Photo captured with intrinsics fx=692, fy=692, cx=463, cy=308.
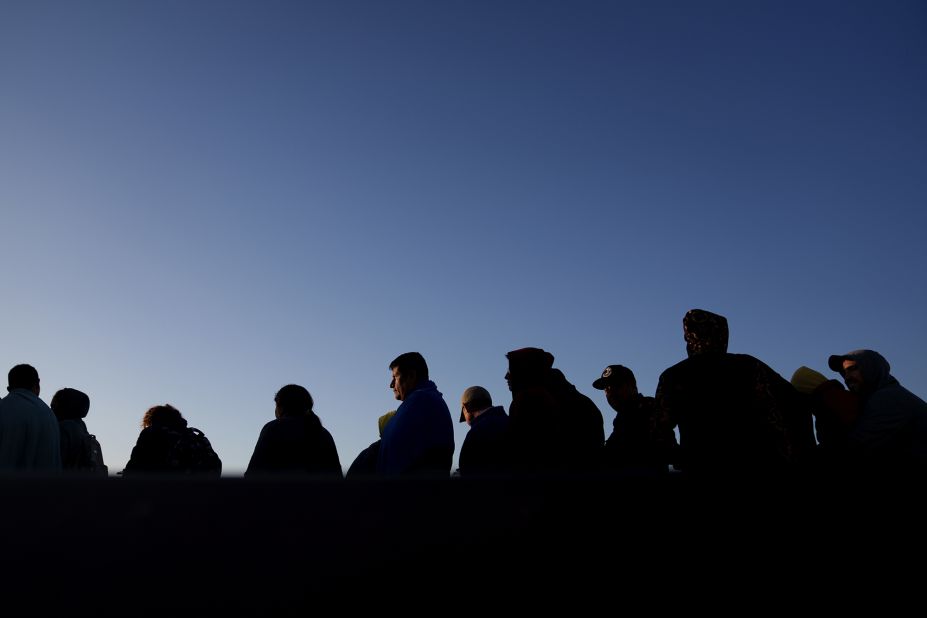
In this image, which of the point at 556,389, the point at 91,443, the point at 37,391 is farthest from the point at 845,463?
the point at 91,443

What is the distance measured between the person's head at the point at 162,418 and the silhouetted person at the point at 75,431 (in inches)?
38.4

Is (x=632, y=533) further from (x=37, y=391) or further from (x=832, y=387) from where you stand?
(x=37, y=391)

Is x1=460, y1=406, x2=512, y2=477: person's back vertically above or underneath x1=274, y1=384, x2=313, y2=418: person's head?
underneath

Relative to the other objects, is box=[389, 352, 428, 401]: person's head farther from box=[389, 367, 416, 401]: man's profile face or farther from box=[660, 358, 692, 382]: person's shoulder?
box=[660, 358, 692, 382]: person's shoulder

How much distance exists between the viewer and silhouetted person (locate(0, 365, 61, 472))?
491 cm

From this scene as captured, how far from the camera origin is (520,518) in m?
1.50

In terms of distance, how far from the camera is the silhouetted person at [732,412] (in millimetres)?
3107

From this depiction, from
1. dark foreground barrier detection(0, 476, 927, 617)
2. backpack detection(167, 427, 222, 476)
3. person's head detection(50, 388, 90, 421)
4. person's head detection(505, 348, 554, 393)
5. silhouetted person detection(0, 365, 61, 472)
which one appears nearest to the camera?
dark foreground barrier detection(0, 476, 927, 617)

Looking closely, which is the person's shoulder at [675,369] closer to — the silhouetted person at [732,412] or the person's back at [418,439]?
the silhouetted person at [732,412]

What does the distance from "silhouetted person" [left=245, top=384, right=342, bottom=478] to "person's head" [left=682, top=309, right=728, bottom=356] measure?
269cm

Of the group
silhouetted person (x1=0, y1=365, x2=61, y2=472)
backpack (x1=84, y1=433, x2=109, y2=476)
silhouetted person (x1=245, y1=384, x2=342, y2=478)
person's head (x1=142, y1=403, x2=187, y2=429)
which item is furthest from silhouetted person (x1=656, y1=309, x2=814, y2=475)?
backpack (x1=84, y1=433, x2=109, y2=476)

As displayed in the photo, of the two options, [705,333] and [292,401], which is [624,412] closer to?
[705,333]

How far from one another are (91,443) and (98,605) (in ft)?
18.2

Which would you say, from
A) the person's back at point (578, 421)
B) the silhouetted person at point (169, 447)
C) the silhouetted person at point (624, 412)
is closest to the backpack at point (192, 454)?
the silhouetted person at point (169, 447)
